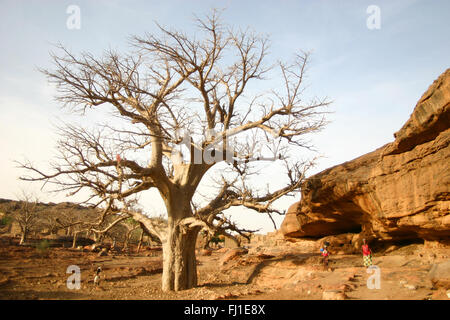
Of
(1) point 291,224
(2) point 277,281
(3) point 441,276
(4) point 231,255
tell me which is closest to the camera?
(3) point 441,276

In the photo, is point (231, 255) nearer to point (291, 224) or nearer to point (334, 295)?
point (291, 224)

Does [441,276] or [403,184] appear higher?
[403,184]

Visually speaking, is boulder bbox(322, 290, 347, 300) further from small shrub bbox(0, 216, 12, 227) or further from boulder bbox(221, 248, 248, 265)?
small shrub bbox(0, 216, 12, 227)

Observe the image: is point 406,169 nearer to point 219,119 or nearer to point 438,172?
point 438,172

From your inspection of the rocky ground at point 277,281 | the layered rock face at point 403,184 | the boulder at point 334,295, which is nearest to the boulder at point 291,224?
the rocky ground at point 277,281

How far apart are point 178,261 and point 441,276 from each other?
6639 mm

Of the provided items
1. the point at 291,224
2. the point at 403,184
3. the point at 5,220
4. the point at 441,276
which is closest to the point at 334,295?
the point at 441,276

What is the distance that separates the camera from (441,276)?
4836 mm

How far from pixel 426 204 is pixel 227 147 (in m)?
5.64
